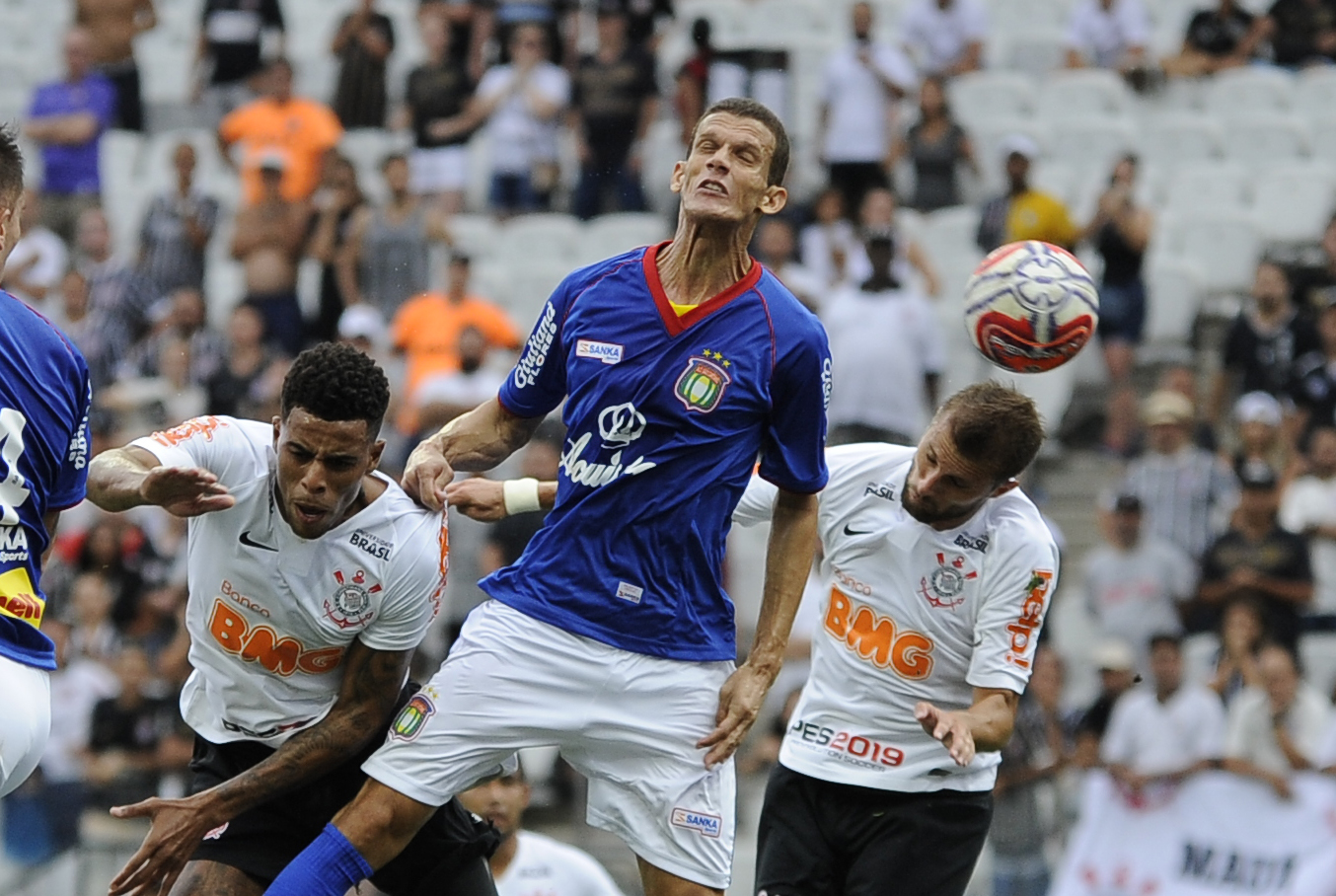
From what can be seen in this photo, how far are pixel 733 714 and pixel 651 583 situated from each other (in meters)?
0.49

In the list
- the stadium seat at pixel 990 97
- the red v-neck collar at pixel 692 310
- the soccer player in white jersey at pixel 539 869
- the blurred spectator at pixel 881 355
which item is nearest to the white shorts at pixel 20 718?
the red v-neck collar at pixel 692 310

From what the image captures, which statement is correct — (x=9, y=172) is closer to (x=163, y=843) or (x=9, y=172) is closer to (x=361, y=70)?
(x=163, y=843)

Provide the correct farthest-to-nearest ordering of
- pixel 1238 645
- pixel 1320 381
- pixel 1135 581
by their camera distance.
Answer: pixel 1320 381
pixel 1135 581
pixel 1238 645

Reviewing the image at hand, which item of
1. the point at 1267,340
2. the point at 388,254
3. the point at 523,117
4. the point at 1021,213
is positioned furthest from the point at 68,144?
the point at 1267,340

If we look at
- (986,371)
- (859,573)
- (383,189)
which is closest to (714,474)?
(859,573)

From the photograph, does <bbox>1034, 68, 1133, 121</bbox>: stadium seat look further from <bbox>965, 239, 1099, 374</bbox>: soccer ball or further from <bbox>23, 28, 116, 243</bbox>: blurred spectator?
<bbox>965, 239, 1099, 374</bbox>: soccer ball

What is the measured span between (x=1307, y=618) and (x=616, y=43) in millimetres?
7668

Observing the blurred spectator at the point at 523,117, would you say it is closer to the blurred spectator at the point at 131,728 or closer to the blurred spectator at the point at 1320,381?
the blurred spectator at the point at 131,728

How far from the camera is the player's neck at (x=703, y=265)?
20.6ft

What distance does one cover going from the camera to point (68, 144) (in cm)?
1686

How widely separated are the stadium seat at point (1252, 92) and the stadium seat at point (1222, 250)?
1944 mm

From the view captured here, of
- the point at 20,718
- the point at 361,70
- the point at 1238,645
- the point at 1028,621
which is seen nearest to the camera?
the point at 20,718

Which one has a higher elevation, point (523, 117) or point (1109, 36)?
point (1109, 36)

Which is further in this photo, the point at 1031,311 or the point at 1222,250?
the point at 1222,250
